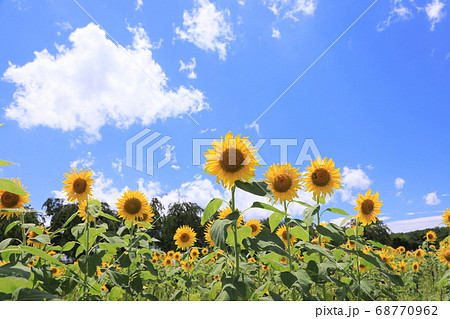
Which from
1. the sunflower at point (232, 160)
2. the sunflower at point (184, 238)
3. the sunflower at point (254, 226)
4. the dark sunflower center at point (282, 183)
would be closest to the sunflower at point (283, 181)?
the dark sunflower center at point (282, 183)

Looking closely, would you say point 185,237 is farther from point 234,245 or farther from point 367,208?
point 234,245

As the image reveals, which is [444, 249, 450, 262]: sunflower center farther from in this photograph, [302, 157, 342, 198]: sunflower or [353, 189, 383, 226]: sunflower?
[302, 157, 342, 198]: sunflower

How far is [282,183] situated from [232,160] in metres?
0.94

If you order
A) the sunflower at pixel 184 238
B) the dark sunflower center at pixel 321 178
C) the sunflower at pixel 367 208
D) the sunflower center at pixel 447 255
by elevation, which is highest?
the dark sunflower center at pixel 321 178

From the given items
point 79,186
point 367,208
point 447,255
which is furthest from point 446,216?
point 79,186

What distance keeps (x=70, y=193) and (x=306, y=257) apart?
3503mm

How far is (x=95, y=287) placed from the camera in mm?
4145

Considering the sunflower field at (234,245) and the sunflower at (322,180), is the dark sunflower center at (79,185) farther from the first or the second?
the sunflower at (322,180)

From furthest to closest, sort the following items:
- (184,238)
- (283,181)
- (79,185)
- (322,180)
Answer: (184,238), (79,185), (322,180), (283,181)

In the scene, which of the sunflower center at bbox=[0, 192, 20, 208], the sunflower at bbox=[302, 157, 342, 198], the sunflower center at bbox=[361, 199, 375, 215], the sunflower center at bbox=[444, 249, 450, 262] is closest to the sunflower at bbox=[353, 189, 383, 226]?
the sunflower center at bbox=[361, 199, 375, 215]

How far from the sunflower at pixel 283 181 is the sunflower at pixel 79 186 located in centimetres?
273

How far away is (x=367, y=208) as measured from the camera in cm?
539

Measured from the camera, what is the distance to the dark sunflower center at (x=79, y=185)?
16.8 ft
